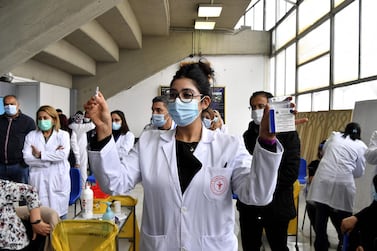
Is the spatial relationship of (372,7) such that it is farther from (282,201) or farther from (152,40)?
(152,40)

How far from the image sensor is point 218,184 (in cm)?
139

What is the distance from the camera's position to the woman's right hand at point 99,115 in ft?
4.27

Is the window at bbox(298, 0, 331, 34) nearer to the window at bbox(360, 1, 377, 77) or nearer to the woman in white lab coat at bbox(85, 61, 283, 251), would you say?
the window at bbox(360, 1, 377, 77)

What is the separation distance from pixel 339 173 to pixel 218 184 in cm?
242

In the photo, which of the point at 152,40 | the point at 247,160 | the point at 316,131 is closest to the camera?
the point at 247,160

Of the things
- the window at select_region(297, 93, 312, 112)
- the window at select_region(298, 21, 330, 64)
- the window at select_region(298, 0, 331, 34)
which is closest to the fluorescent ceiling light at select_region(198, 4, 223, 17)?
the window at select_region(298, 0, 331, 34)

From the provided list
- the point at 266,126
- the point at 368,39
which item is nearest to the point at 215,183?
the point at 266,126

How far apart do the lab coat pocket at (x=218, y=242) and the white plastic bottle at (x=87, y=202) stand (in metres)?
1.55

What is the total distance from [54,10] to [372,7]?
165 inches

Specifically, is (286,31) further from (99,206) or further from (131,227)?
(99,206)

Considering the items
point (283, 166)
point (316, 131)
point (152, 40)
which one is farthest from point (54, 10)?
point (152, 40)

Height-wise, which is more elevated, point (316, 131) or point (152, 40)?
point (152, 40)

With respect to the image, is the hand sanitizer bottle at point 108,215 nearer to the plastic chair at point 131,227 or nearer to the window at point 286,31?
the plastic chair at point 131,227

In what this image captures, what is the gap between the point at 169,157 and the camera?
1.44 meters
